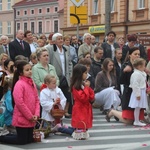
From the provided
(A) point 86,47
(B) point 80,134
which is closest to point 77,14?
(A) point 86,47

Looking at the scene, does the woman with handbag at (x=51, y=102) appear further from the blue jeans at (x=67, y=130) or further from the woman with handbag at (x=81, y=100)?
the woman with handbag at (x=81, y=100)

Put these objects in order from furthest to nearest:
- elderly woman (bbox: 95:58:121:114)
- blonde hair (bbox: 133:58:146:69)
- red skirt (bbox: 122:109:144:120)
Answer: elderly woman (bbox: 95:58:121:114)
red skirt (bbox: 122:109:144:120)
blonde hair (bbox: 133:58:146:69)

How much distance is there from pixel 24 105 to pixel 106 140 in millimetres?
1807

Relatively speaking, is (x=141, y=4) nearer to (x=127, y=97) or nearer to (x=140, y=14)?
(x=140, y=14)

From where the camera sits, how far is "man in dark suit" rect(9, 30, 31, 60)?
12508 mm

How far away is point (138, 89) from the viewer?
33.9ft

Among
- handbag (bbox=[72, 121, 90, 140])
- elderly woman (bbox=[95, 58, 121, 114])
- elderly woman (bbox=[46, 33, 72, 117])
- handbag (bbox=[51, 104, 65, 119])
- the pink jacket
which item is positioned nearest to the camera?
the pink jacket

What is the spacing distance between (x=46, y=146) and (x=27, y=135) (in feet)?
1.30

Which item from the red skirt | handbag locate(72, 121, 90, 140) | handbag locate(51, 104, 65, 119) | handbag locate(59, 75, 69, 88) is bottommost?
handbag locate(72, 121, 90, 140)

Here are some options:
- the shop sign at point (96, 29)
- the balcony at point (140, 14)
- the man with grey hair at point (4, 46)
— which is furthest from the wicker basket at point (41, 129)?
the shop sign at point (96, 29)

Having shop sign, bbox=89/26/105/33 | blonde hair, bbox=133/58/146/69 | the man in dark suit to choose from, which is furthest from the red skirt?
shop sign, bbox=89/26/105/33

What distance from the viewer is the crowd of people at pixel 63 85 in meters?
8.20

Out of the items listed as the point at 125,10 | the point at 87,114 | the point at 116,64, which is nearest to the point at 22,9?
the point at 125,10

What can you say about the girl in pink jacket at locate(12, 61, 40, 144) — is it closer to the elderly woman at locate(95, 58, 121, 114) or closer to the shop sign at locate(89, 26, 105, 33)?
the elderly woman at locate(95, 58, 121, 114)
